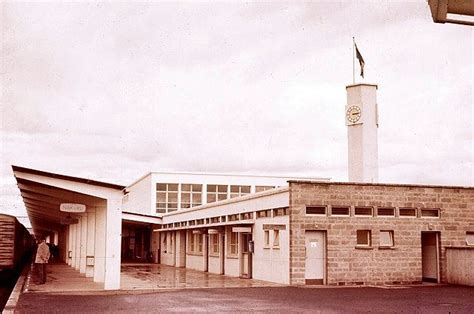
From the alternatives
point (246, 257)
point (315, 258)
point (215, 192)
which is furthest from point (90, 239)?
point (215, 192)

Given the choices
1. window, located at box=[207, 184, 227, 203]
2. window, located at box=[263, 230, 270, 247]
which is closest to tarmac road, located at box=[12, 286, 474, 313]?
window, located at box=[263, 230, 270, 247]

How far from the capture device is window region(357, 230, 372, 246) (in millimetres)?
24312

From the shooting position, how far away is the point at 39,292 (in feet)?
61.9

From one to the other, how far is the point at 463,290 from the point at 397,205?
455 cm

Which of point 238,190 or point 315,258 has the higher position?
point 238,190

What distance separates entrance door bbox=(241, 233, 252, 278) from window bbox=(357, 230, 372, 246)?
16.1 ft

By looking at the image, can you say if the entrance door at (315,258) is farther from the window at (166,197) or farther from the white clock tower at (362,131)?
the window at (166,197)

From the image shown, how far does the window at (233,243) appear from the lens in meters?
29.6

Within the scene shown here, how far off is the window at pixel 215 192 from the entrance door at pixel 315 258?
1405 inches

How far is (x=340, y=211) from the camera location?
2402 cm

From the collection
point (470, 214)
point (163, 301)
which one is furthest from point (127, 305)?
point (470, 214)

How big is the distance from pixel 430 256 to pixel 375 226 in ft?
9.95

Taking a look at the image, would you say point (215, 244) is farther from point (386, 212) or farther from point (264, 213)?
point (386, 212)

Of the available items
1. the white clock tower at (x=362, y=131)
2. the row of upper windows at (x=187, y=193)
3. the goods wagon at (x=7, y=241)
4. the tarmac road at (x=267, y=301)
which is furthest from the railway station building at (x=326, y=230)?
the row of upper windows at (x=187, y=193)
